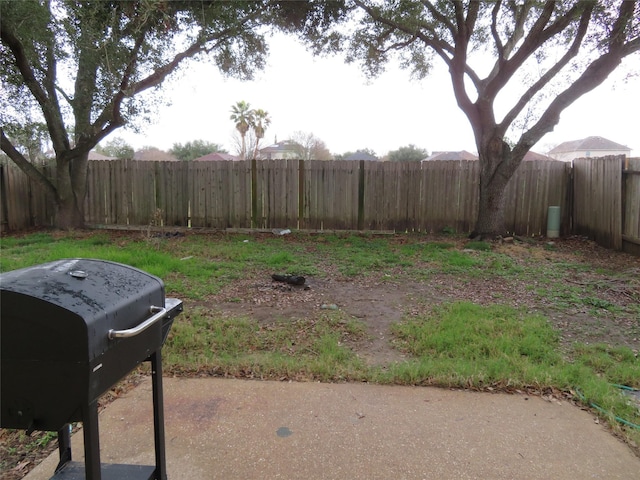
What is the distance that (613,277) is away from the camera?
21.5ft

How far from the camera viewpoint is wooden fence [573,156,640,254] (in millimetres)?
8211

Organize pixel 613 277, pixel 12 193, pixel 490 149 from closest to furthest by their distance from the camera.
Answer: pixel 613 277 < pixel 490 149 < pixel 12 193

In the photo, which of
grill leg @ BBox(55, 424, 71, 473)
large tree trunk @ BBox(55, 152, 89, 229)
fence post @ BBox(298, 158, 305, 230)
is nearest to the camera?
grill leg @ BBox(55, 424, 71, 473)

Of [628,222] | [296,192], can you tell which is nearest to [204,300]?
[296,192]

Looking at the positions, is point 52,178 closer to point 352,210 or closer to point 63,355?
point 352,210

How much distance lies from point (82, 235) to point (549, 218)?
428 inches

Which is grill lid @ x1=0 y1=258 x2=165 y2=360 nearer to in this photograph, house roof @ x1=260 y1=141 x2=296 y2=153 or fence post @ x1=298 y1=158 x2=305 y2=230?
fence post @ x1=298 y1=158 x2=305 y2=230

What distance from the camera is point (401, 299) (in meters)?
5.61

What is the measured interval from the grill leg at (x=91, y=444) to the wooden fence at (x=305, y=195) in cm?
930

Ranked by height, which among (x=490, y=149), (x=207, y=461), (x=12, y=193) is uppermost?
(x=490, y=149)

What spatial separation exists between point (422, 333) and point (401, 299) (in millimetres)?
1269

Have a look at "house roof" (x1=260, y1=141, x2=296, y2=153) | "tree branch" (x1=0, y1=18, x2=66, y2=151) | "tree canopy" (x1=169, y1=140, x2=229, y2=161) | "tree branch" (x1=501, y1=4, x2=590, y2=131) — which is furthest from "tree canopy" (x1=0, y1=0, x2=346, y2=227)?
"house roof" (x1=260, y1=141, x2=296, y2=153)

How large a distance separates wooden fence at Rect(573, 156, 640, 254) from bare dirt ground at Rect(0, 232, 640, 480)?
1093 mm

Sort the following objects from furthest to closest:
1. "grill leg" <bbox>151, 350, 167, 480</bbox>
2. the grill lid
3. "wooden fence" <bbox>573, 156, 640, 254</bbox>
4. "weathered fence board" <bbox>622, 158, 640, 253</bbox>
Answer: "wooden fence" <bbox>573, 156, 640, 254</bbox>
"weathered fence board" <bbox>622, 158, 640, 253</bbox>
"grill leg" <bbox>151, 350, 167, 480</bbox>
the grill lid
